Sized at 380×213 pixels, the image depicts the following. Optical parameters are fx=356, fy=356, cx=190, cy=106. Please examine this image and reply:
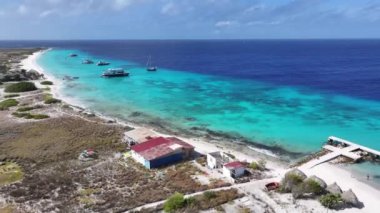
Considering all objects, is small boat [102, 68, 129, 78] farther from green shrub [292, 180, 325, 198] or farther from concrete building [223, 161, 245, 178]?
green shrub [292, 180, 325, 198]

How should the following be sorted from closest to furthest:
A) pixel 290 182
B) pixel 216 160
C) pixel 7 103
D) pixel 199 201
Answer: pixel 199 201, pixel 290 182, pixel 216 160, pixel 7 103

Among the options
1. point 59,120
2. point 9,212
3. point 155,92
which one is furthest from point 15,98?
point 9,212

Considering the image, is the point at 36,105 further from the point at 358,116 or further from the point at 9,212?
the point at 358,116

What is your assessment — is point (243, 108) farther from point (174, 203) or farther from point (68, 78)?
point (68, 78)

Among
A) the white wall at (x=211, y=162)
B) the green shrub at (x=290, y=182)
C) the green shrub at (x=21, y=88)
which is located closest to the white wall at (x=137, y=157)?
the white wall at (x=211, y=162)

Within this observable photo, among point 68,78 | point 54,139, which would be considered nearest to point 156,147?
point 54,139

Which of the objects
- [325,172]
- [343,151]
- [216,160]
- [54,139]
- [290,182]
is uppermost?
[290,182]

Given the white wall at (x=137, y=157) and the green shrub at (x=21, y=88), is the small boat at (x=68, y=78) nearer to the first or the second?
the green shrub at (x=21, y=88)

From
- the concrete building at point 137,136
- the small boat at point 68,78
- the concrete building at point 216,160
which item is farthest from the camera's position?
the small boat at point 68,78
